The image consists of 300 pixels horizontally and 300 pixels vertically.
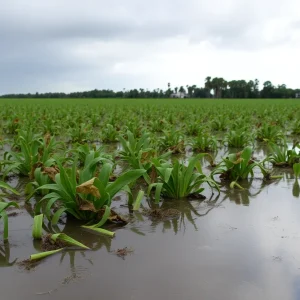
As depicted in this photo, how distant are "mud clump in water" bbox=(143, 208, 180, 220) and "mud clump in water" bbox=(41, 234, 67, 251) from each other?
2.81 feet

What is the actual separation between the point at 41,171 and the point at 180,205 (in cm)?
133

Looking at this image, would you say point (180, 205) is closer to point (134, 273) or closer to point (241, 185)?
point (241, 185)

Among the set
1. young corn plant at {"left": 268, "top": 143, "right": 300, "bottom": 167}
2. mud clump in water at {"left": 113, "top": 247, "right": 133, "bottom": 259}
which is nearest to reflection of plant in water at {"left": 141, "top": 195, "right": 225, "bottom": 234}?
mud clump in water at {"left": 113, "top": 247, "right": 133, "bottom": 259}

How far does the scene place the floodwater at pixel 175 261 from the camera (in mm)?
1912

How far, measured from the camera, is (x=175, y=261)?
2.24 m

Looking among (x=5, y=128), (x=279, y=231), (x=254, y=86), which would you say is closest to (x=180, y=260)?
(x=279, y=231)

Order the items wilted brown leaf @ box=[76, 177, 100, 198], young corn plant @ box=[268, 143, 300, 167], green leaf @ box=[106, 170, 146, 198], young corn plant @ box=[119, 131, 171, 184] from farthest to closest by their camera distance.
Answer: young corn plant @ box=[268, 143, 300, 167] < young corn plant @ box=[119, 131, 171, 184] < green leaf @ box=[106, 170, 146, 198] < wilted brown leaf @ box=[76, 177, 100, 198]

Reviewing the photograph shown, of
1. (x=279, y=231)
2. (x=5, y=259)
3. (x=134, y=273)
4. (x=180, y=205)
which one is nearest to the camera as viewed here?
(x=134, y=273)

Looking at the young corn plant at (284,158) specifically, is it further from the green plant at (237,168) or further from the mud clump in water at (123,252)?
the mud clump in water at (123,252)

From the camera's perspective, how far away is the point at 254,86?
92250mm

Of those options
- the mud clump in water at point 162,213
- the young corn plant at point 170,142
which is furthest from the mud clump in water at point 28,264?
the young corn plant at point 170,142

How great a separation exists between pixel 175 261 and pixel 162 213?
2.76ft

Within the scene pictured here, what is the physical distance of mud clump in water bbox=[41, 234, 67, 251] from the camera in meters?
2.37

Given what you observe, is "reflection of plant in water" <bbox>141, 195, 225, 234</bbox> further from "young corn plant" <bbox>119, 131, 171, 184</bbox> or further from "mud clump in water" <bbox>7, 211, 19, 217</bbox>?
"mud clump in water" <bbox>7, 211, 19, 217</bbox>
